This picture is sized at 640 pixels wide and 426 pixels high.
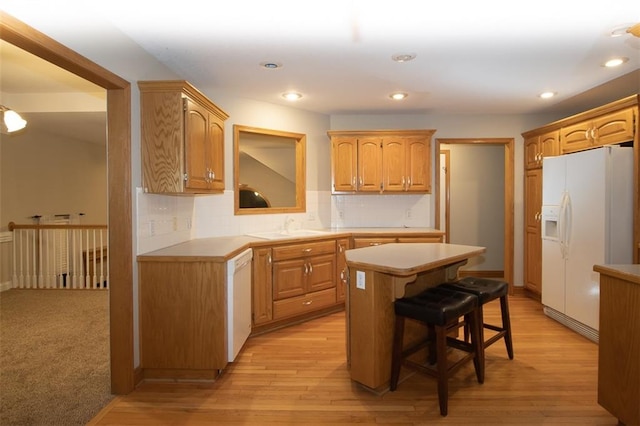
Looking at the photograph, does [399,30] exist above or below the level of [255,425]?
above

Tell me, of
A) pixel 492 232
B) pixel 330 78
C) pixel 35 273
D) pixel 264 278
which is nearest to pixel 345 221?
pixel 264 278

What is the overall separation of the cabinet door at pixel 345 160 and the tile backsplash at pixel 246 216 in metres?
0.36

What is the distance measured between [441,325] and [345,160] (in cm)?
263

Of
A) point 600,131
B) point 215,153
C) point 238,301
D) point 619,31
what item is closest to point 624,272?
point 619,31

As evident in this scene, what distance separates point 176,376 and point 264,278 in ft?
3.53

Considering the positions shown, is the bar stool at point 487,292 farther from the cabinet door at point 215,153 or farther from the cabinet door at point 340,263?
the cabinet door at point 215,153

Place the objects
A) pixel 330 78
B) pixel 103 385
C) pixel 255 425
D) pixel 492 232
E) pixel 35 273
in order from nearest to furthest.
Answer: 1. pixel 255 425
2. pixel 103 385
3. pixel 330 78
4. pixel 35 273
5. pixel 492 232

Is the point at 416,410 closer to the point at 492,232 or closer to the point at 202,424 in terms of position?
the point at 202,424

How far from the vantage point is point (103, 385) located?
2.48 meters

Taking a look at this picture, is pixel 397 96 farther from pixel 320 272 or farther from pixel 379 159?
pixel 320 272

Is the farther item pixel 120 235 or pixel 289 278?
pixel 289 278

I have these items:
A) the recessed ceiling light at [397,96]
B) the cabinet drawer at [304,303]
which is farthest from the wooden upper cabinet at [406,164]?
the cabinet drawer at [304,303]

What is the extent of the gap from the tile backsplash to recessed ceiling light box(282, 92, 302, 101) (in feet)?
3.75

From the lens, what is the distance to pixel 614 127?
10.6 ft
